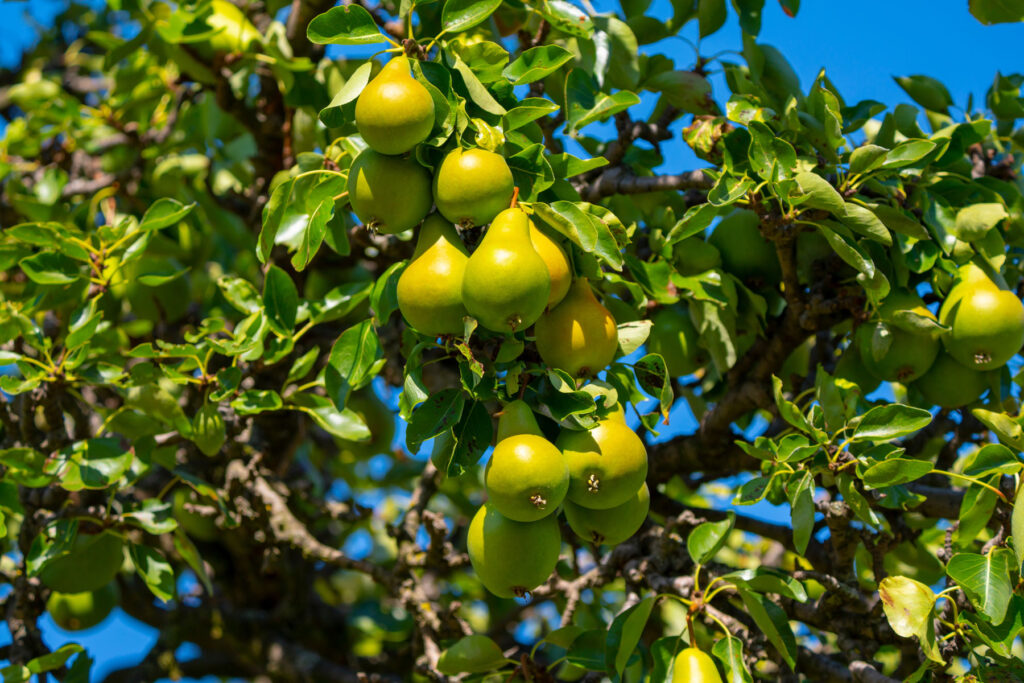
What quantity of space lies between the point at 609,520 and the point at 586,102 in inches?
30.8

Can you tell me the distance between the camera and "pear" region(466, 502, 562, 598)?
1.16 metres

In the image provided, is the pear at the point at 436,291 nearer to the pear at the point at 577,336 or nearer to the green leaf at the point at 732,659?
the pear at the point at 577,336

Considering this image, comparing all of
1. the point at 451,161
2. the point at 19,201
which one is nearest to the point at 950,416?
the point at 451,161

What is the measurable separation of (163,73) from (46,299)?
1.20 metres

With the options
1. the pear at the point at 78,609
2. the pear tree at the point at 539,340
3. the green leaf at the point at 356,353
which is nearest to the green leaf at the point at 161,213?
the pear tree at the point at 539,340

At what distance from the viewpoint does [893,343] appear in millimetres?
1671

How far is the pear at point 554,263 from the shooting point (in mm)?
1194

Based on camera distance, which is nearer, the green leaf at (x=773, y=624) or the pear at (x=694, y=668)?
the pear at (x=694, y=668)

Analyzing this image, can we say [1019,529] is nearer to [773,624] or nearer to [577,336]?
[773,624]

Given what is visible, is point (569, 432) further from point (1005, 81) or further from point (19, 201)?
point (19, 201)

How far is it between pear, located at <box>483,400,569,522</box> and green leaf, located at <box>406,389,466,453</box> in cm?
10

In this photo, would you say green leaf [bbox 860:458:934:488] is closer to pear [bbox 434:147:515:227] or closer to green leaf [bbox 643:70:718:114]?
pear [bbox 434:147:515:227]

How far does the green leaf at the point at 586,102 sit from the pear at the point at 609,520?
0.68m

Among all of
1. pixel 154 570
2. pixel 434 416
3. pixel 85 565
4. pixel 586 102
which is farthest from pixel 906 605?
pixel 85 565
